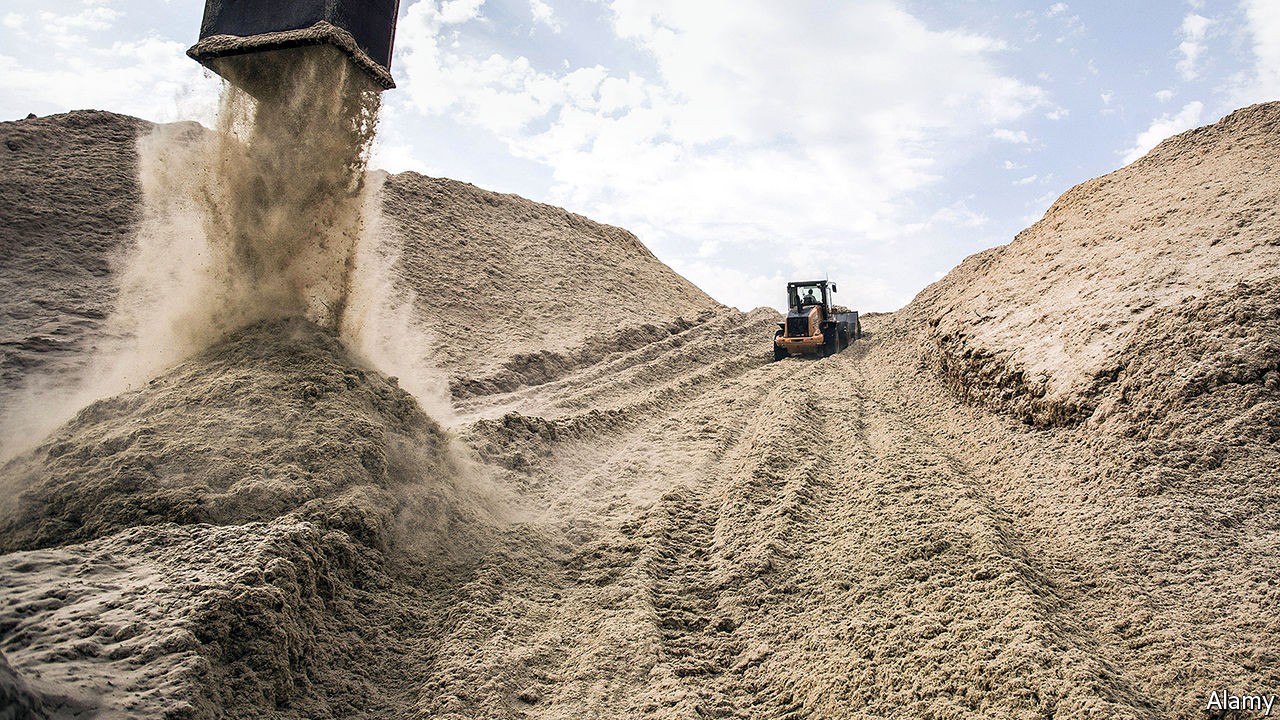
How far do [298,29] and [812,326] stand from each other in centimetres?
887

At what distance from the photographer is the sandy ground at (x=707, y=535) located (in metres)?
3.59

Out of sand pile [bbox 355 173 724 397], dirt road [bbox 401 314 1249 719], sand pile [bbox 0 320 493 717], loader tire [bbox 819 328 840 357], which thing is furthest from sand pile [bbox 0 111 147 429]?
loader tire [bbox 819 328 840 357]

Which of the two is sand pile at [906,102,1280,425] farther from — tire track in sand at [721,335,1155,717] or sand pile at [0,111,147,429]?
sand pile at [0,111,147,429]

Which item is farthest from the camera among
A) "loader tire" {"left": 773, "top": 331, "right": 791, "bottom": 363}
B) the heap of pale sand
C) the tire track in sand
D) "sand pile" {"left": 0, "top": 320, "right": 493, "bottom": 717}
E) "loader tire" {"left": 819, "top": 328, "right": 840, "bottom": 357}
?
"loader tire" {"left": 819, "top": 328, "right": 840, "bottom": 357}

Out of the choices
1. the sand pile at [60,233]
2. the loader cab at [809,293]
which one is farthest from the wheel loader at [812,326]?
the sand pile at [60,233]

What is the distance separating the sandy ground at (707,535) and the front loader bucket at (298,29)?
260 centimetres

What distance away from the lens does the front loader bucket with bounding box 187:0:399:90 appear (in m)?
6.82

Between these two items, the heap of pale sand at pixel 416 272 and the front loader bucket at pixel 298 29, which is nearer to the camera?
the front loader bucket at pixel 298 29

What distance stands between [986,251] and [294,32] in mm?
12355

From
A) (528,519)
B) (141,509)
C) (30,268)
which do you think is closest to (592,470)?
(528,519)

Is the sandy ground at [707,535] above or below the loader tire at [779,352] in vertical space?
below

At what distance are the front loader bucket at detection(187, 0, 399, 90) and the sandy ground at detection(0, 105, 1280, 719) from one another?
2601mm

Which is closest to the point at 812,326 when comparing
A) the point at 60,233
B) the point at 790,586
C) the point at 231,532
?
the point at 790,586

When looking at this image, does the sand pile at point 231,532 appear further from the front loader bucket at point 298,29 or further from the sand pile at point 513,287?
the sand pile at point 513,287
